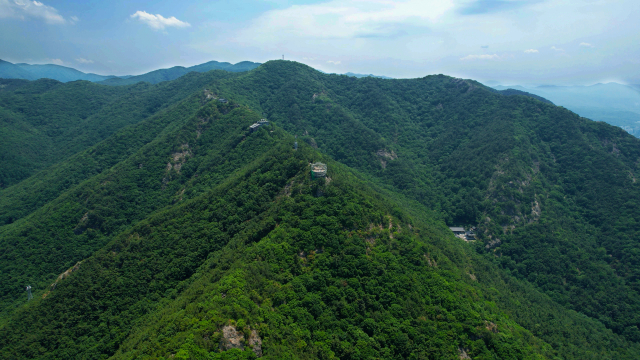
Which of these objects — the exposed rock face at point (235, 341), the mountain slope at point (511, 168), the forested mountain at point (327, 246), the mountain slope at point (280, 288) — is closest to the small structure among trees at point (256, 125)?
the forested mountain at point (327, 246)

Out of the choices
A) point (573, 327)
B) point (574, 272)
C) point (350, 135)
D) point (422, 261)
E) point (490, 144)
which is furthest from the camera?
point (350, 135)

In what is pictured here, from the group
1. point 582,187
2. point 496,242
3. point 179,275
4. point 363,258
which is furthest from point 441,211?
point 179,275

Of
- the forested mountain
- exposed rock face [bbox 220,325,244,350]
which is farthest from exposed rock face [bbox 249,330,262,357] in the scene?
exposed rock face [bbox 220,325,244,350]

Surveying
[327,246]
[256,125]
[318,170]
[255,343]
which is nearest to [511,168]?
[318,170]

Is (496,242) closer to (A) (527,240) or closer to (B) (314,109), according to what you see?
(A) (527,240)

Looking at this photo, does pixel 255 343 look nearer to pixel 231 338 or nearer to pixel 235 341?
pixel 235 341
